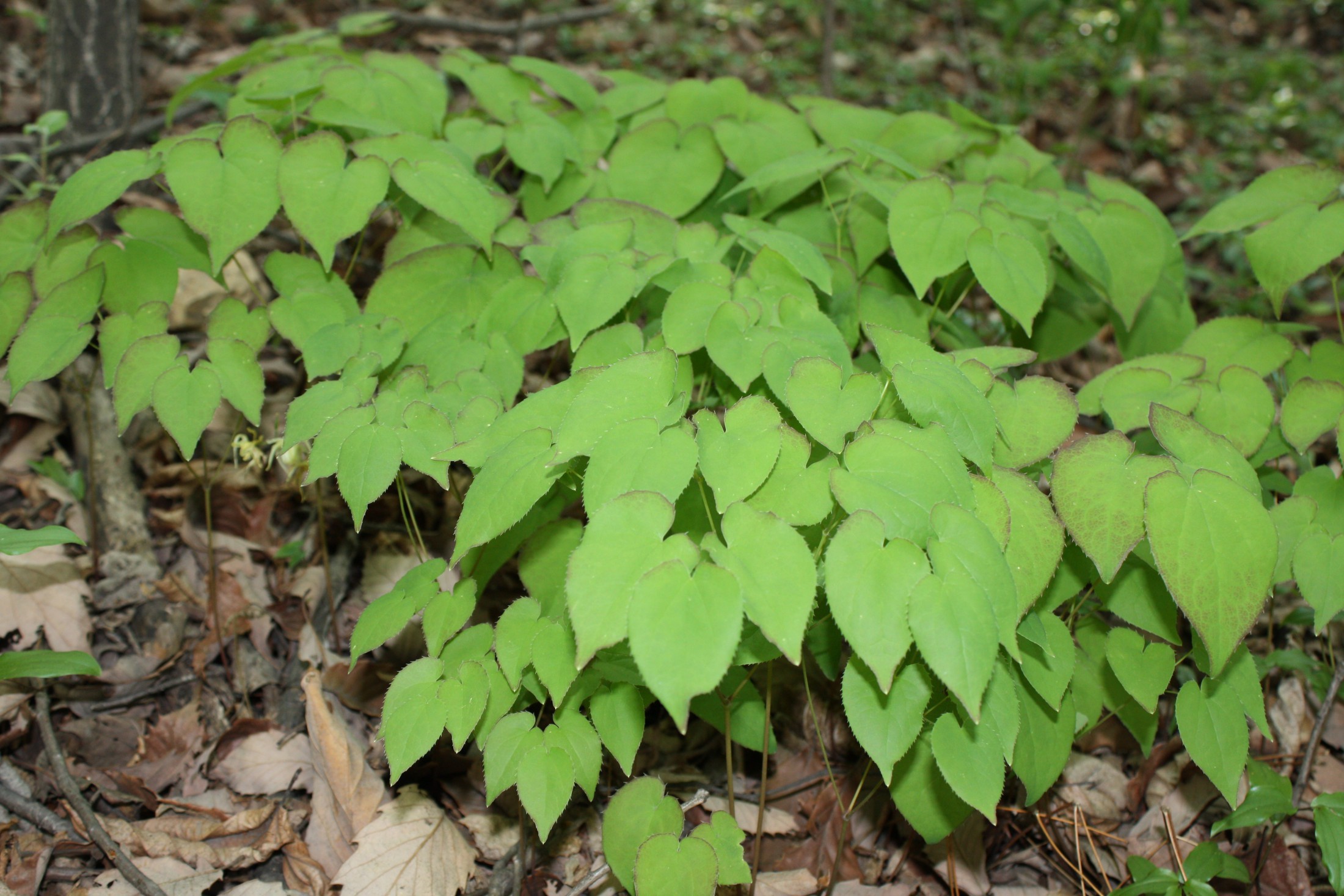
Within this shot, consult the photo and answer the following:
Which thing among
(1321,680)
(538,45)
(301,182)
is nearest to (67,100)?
(301,182)

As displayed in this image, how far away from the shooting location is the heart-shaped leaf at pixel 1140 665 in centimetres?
152

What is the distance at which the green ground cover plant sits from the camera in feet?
3.88

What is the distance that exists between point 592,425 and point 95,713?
5.00 ft

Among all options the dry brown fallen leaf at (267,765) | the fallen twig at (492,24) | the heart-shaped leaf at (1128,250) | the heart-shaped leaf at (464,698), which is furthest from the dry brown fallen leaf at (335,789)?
the fallen twig at (492,24)

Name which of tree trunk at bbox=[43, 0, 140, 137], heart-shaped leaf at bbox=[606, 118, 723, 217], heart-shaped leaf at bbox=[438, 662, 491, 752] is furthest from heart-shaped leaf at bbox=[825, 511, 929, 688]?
tree trunk at bbox=[43, 0, 140, 137]

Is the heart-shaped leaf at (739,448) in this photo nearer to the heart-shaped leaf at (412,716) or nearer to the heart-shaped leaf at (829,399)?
the heart-shaped leaf at (829,399)

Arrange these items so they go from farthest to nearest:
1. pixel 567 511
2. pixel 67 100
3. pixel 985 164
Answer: pixel 67 100 < pixel 985 164 < pixel 567 511

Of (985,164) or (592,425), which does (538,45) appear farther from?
(592,425)

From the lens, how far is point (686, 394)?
1.41 metres

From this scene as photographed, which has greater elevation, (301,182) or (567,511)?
(301,182)

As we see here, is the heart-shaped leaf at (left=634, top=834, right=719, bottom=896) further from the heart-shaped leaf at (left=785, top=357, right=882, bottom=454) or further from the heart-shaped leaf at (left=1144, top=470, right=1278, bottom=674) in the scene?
the heart-shaped leaf at (left=1144, top=470, right=1278, bottom=674)

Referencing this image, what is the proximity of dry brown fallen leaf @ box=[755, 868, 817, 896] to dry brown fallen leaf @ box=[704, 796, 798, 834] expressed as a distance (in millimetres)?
99

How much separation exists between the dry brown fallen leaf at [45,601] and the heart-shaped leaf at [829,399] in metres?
1.77

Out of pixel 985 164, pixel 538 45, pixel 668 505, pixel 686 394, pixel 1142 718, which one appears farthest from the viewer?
pixel 538 45
